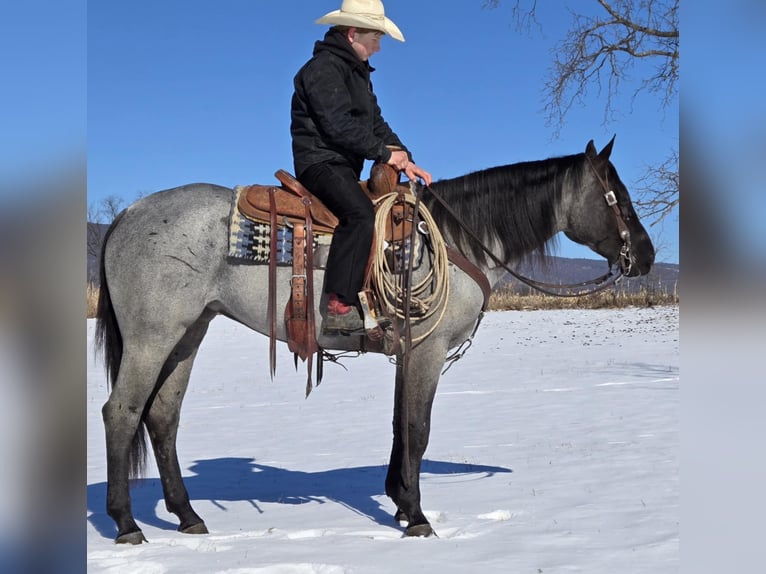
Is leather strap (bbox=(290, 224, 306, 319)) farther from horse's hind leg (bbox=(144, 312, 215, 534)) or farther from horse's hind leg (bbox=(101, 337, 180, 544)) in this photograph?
horse's hind leg (bbox=(101, 337, 180, 544))

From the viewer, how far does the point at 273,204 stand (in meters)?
4.23

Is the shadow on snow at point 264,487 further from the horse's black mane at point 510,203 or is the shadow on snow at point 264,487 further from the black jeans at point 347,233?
the horse's black mane at point 510,203

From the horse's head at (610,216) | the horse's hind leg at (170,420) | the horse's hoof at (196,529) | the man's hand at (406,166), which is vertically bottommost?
the horse's hoof at (196,529)

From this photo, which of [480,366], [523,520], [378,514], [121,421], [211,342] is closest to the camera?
[121,421]

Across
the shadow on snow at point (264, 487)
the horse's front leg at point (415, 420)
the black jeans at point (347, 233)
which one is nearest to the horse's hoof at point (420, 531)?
the horse's front leg at point (415, 420)

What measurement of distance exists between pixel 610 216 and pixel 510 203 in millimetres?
610

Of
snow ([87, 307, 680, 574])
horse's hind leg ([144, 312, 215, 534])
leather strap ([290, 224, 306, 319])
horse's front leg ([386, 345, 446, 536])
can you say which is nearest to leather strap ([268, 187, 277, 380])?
leather strap ([290, 224, 306, 319])

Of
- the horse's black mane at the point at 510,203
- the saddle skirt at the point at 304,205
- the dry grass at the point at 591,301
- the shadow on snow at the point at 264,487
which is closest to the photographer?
the saddle skirt at the point at 304,205

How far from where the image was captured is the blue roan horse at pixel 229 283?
4188 millimetres

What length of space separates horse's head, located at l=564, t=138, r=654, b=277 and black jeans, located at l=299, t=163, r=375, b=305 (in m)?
1.39
